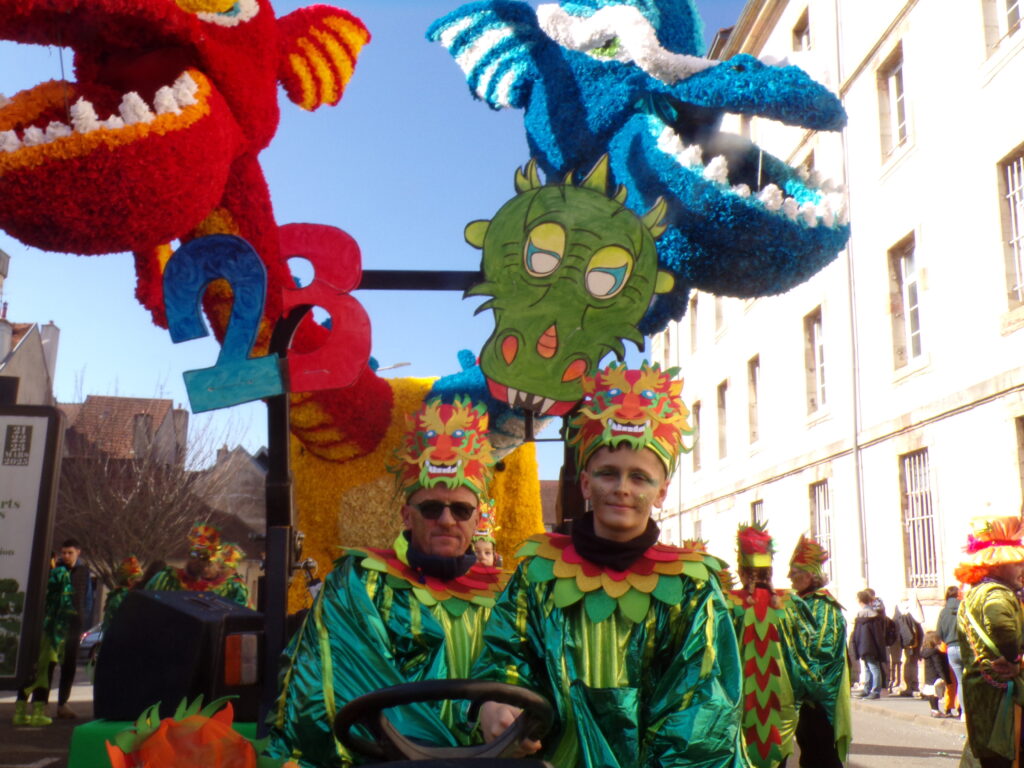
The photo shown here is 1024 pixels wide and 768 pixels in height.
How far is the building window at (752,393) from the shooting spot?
23219mm

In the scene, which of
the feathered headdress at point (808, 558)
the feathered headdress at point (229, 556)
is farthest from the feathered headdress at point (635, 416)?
the feathered headdress at point (229, 556)

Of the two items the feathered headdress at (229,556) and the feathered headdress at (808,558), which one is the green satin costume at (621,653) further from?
the feathered headdress at (229,556)

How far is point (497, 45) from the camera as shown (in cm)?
590

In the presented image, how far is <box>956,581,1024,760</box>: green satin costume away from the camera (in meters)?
5.60

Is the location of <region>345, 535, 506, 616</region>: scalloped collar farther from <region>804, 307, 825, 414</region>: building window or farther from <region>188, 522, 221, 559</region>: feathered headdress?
<region>804, 307, 825, 414</region>: building window

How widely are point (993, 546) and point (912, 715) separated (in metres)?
6.91

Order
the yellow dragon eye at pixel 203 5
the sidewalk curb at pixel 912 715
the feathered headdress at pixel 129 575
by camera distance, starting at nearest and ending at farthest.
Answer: the yellow dragon eye at pixel 203 5
the feathered headdress at pixel 129 575
the sidewalk curb at pixel 912 715

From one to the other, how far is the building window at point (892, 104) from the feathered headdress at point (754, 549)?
38.9 feet

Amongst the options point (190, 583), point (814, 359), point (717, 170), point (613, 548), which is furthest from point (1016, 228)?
point (613, 548)

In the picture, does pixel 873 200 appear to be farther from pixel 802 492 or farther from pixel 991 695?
pixel 991 695

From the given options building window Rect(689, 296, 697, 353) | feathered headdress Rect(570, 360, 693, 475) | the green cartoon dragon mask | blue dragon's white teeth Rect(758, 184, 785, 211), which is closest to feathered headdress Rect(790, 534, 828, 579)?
blue dragon's white teeth Rect(758, 184, 785, 211)

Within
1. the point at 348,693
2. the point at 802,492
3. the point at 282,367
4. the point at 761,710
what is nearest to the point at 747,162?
the point at 282,367

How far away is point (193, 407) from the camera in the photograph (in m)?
4.71

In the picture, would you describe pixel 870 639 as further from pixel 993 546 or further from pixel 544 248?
pixel 544 248
